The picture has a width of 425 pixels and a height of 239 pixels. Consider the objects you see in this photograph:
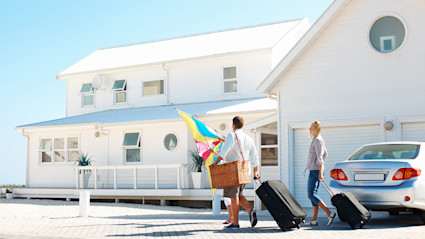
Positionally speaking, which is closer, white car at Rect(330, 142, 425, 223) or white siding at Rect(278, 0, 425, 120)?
white car at Rect(330, 142, 425, 223)

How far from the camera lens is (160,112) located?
2269cm

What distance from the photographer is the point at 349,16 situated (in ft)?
48.2

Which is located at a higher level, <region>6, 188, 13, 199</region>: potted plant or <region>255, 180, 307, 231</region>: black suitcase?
<region>255, 180, 307, 231</region>: black suitcase

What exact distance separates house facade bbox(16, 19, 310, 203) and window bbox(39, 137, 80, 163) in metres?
0.04

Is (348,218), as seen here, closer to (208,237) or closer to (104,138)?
(208,237)

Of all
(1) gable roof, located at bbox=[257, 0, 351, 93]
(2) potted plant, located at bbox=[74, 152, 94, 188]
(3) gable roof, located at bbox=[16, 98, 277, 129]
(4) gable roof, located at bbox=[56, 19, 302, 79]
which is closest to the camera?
(1) gable roof, located at bbox=[257, 0, 351, 93]

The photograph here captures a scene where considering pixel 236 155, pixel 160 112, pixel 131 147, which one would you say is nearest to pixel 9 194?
pixel 131 147

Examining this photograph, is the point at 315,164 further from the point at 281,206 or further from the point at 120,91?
the point at 120,91

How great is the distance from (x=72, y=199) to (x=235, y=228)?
49.7ft

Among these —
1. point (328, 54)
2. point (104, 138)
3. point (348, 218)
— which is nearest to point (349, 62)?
point (328, 54)

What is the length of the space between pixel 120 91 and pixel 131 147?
3896mm

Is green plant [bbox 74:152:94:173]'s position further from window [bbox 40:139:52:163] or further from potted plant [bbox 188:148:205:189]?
potted plant [bbox 188:148:205:189]

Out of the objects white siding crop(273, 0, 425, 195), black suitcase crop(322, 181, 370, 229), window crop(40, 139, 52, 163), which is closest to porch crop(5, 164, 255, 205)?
window crop(40, 139, 52, 163)

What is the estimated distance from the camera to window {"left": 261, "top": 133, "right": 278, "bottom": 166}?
59.1 feet
